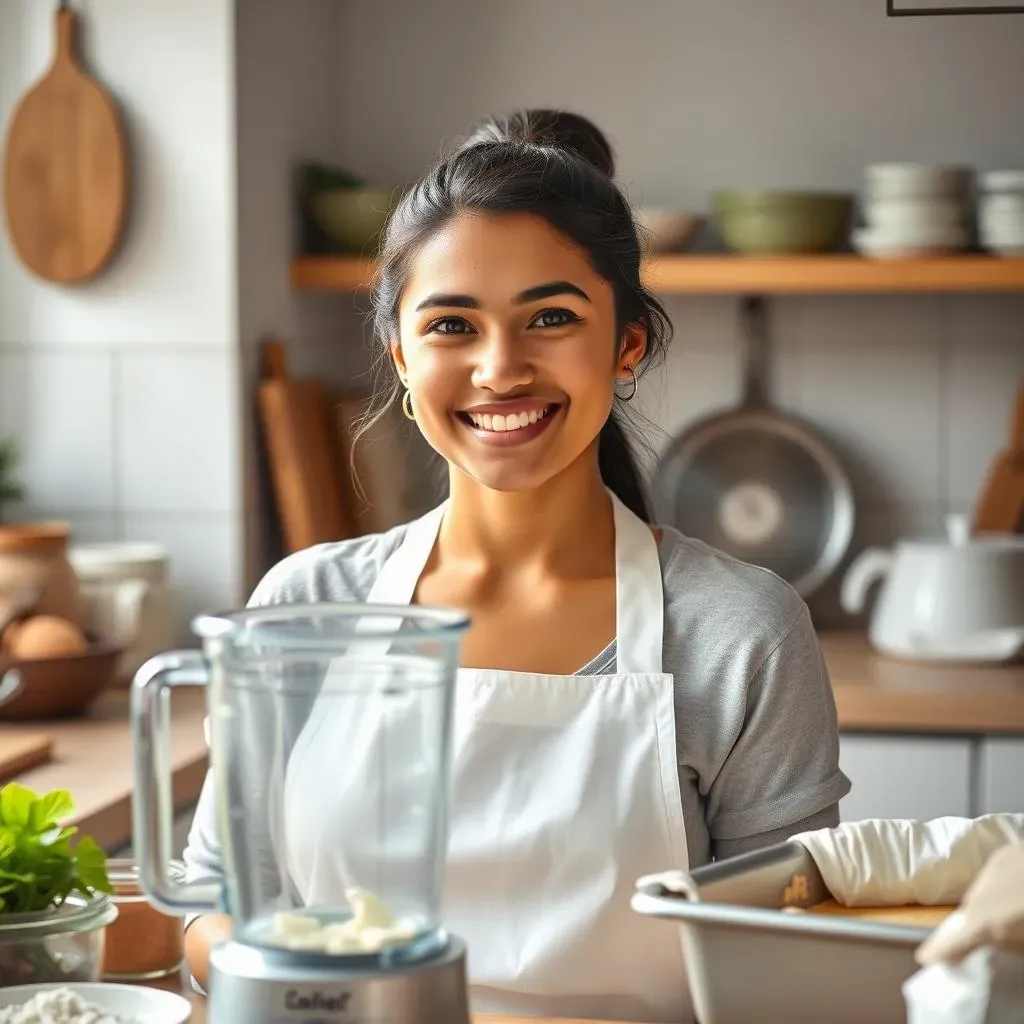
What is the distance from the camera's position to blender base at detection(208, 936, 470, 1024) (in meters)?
0.72

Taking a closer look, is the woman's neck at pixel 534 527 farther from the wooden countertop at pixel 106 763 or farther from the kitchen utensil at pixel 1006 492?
the kitchen utensil at pixel 1006 492

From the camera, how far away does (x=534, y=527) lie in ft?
4.13

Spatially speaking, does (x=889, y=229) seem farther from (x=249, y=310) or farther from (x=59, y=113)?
(x=59, y=113)

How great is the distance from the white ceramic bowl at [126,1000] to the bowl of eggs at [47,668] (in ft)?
3.48

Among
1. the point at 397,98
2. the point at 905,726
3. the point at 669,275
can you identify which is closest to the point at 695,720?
the point at 905,726

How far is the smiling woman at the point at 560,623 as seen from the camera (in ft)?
3.57

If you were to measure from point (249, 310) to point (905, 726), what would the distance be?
3.23 feet

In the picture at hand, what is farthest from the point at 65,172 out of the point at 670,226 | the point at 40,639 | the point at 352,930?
the point at 352,930

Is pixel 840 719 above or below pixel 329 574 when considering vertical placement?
below

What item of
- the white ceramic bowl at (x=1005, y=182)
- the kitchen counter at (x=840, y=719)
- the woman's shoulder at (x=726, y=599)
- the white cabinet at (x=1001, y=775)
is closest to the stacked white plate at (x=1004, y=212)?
the white ceramic bowl at (x=1005, y=182)

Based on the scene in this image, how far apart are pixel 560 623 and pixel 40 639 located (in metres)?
0.90

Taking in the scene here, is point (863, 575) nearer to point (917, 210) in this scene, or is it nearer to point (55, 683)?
point (917, 210)

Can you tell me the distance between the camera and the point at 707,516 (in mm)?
2502

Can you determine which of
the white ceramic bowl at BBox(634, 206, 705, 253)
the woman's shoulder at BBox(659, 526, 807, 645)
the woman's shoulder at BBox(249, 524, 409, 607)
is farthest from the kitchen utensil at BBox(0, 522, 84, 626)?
the woman's shoulder at BBox(659, 526, 807, 645)
